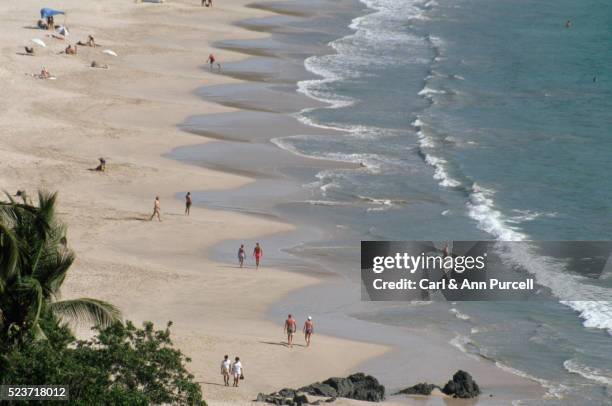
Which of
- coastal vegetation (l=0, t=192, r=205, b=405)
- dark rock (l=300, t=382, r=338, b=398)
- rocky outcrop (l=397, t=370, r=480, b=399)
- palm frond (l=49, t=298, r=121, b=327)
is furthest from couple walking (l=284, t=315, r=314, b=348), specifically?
palm frond (l=49, t=298, r=121, b=327)

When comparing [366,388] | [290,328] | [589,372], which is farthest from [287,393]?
[589,372]

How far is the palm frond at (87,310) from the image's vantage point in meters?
16.2

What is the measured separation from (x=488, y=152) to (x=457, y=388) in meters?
23.1

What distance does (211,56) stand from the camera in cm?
5928

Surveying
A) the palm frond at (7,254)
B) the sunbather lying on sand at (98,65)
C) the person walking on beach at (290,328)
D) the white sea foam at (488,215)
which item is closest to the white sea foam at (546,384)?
the person walking on beach at (290,328)

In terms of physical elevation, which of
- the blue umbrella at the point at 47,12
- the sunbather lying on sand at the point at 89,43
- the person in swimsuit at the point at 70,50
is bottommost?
the person in swimsuit at the point at 70,50

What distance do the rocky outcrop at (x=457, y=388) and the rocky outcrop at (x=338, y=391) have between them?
2.71ft

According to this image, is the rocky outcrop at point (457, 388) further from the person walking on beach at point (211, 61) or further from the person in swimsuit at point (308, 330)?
the person walking on beach at point (211, 61)

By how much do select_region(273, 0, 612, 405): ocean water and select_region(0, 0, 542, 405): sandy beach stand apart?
5.91 feet

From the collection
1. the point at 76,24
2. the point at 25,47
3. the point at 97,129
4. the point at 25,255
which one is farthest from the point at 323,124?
the point at 25,255

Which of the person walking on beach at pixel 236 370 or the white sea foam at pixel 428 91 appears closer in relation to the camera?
the person walking on beach at pixel 236 370

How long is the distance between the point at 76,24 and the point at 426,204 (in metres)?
30.8

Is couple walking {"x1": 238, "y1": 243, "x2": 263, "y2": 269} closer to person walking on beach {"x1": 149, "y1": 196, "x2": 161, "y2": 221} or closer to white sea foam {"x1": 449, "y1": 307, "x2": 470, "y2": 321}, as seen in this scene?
person walking on beach {"x1": 149, "y1": 196, "x2": 161, "y2": 221}

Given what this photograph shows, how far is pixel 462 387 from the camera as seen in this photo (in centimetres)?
2564
